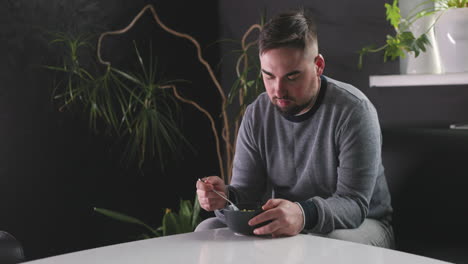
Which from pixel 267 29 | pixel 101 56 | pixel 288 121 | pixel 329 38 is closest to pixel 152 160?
pixel 101 56

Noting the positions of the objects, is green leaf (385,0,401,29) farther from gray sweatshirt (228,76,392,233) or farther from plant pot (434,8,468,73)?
gray sweatshirt (228,76,392,233)

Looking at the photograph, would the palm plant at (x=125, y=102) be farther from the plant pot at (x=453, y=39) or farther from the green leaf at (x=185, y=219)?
the plant pot at (x=453, y=39)

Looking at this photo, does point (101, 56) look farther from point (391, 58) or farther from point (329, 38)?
point (391, 58)

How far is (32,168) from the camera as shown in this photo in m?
3.21

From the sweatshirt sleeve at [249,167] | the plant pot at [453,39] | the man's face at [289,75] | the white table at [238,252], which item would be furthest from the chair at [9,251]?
the plant pot at [453,39]

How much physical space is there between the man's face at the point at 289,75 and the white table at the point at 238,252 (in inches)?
24.7

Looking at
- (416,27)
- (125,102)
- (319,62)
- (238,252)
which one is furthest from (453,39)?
(125,102)

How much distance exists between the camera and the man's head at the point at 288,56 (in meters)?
2.11

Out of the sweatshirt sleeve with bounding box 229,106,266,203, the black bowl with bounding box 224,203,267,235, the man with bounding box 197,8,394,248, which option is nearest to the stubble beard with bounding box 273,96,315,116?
the man with bounding box 197,8,394,248

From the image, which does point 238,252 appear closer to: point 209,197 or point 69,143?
point 209,197

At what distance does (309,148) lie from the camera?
233 cm

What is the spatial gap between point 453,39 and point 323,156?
0.71 meters

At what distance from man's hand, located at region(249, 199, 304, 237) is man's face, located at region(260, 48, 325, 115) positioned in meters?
0.52

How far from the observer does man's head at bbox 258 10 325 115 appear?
2.11 meters
